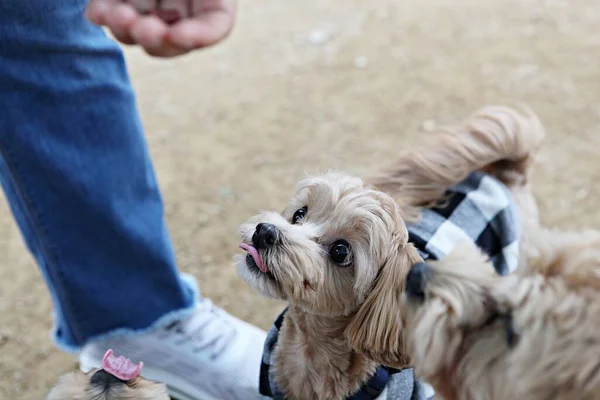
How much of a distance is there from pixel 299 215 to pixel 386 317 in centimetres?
33

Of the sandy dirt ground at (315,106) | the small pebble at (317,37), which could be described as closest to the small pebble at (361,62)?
the sandy dirt ground at (315,106)

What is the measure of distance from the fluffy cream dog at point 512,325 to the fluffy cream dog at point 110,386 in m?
0.46

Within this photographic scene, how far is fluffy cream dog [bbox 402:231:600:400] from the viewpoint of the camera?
3.12ft

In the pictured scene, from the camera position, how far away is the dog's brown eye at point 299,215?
4.70 ft

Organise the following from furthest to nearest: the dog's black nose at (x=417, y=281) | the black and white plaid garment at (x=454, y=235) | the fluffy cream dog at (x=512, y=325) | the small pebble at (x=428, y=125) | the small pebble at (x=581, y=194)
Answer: the small pebble at (x=428, y=125)
the small pebble at (x=581, y=194)
the black and white plaid garment at (x=454, y=235)
the dog's black nose at (x=417, y=281)
the fluffy cream dog at (x=512, y=325)

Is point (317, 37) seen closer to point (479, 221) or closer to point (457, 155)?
point (457, 155)

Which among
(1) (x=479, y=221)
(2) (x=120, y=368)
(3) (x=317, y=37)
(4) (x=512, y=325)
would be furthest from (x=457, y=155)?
(3) (x=317, y=37)

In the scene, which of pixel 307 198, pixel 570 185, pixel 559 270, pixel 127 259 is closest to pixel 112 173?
pixel 127 259

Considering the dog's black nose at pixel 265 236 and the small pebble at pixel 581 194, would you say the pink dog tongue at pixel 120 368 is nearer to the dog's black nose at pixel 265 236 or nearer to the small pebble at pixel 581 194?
the dog's black nose at pixel 265 236

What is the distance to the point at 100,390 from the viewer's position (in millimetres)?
1092

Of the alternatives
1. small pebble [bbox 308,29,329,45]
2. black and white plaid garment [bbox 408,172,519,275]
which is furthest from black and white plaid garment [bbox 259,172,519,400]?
small pebble [bbox 308,29,329,45]

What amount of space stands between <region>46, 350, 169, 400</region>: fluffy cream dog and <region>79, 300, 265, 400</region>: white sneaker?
0.49 metres

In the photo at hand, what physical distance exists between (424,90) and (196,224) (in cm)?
125

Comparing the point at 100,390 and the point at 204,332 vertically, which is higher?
the point at 100,390
